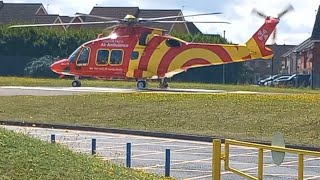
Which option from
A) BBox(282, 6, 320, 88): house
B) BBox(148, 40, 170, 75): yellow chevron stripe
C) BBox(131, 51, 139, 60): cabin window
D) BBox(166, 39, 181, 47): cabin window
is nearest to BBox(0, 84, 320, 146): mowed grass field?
BBox(166, 39, 181, 47): cabin window

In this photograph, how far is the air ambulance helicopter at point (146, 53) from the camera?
46062 millimetres

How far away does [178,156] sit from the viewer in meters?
19.6

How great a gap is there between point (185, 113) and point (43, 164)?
771 inches

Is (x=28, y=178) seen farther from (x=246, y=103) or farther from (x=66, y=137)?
(x=246, y=103)

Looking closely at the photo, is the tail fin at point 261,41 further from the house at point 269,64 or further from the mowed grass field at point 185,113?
the house at point 269,64

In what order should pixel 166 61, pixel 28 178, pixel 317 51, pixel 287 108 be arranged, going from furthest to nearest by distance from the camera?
pixel 317 51 → pixel 166 61 → pixel 287 108 → pixel 28 178

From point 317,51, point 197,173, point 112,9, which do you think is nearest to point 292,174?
point 197,173

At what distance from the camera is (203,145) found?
75.3 feet

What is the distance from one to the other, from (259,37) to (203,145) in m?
25.2

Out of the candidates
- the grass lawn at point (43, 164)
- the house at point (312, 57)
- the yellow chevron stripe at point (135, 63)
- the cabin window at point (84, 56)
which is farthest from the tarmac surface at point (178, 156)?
the house at point (312, 57)

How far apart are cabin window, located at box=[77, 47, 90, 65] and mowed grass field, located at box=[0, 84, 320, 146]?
12903 mm

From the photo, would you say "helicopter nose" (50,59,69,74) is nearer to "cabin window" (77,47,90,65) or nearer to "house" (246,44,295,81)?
"cabin window" (77,47,90,65)

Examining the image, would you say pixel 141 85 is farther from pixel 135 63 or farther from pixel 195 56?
pixel 195 56

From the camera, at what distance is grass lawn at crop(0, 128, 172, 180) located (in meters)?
9.63
